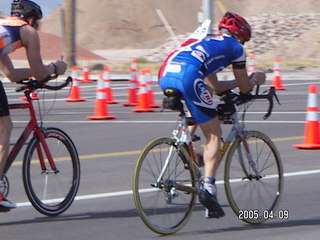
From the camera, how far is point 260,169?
8008mm

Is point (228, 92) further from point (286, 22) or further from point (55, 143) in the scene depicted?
point (286, 22)

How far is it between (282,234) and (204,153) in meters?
0.94

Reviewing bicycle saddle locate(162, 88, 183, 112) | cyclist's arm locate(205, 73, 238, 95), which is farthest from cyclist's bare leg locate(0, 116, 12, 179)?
cyclist's arm locate(205, 73, 238, 95)

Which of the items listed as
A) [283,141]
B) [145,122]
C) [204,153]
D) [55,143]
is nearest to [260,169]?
[204,153]

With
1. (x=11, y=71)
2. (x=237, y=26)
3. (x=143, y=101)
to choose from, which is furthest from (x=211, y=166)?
(x=143, y=101)

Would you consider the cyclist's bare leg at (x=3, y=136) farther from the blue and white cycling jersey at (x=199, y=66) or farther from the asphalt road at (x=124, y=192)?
the blue and white cycling jersey at (x=199, y=66)

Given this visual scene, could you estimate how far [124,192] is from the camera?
30.4 feet

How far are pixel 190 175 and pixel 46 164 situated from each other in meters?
1.51

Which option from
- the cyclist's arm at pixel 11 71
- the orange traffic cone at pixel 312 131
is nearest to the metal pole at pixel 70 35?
the orange traffic cone at pixel 312 131

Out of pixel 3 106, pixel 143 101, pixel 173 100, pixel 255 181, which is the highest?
pixel 173 100

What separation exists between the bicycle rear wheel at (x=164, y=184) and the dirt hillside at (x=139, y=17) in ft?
230

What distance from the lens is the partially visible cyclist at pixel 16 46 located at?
759 centimetres

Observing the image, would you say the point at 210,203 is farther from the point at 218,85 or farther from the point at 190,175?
the point at 218,85

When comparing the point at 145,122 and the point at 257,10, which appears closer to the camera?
the point at 145,122
